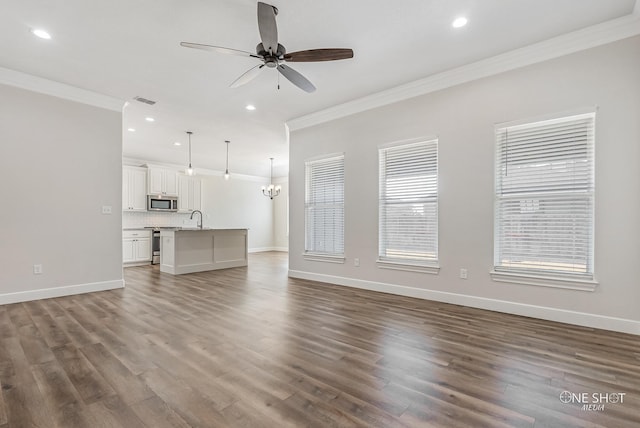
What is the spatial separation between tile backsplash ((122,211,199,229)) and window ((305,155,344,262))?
215 inches

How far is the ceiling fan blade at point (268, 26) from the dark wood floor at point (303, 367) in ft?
8.81

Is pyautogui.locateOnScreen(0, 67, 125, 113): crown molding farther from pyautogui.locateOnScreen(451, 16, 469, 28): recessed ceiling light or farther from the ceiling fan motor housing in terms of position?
pyautogui.locateOnScreen(451, 16, 469, 28): recessed ceiling light

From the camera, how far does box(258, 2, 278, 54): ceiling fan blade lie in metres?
2.38

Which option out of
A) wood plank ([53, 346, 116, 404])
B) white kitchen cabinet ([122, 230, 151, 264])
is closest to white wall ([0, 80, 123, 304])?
wood plank ([53, 346, 116, 404])

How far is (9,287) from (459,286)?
6.00m

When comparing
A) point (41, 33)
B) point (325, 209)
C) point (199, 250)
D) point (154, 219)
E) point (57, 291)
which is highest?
point (41, 33)

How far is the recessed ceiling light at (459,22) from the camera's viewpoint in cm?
296

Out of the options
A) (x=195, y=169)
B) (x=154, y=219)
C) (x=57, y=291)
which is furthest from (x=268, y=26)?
(x=195, y=169)

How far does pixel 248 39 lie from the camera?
3.29m

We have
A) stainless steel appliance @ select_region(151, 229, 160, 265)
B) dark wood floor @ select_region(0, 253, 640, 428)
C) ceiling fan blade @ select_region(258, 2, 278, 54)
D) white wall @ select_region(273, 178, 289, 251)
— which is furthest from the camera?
white wall @ select_region(273, 178, 289, 251)

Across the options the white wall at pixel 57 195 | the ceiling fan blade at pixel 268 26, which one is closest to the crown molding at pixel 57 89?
the white wall at pixel 57 195

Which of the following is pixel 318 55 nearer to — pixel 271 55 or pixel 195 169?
pixel 271 55

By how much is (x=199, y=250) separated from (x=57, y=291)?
8.39 feet

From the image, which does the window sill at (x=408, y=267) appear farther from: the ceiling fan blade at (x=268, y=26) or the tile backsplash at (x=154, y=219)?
the tile backsplash at (x=154, y=219)
